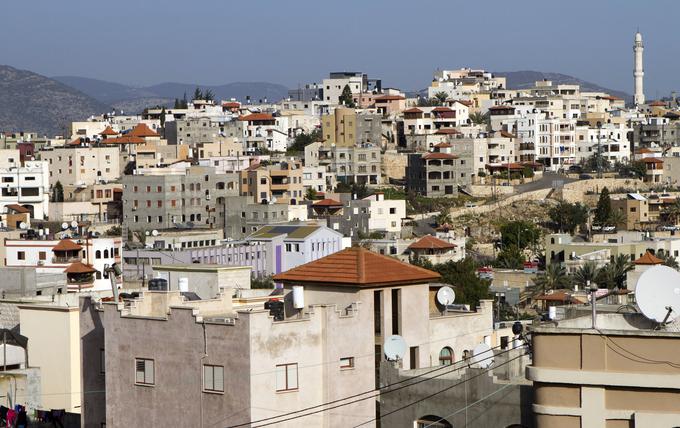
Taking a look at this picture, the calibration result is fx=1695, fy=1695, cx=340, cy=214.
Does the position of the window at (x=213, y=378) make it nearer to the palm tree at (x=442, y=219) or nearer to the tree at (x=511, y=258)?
the tree at (x=511, y=258)

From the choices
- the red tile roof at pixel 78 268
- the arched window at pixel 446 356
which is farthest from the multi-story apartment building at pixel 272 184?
the arched window at pixel 446 356

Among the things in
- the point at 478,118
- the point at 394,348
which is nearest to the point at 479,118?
the point at 478,118

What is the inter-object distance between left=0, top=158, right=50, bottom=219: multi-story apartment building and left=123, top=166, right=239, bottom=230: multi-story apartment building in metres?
4.01

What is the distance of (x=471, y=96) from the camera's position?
393 ft

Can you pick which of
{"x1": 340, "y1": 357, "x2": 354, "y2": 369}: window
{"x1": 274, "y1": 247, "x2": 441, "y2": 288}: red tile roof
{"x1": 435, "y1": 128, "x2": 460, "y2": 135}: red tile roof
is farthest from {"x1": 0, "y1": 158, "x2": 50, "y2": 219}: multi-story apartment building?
{"x1": 340, "y1": 357, "x2": 354, "y2": 369}: window

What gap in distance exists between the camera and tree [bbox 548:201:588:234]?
85688mm

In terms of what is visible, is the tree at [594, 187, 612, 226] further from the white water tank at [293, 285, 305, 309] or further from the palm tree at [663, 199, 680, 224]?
the white water tank at [293, 285, 305, 309]

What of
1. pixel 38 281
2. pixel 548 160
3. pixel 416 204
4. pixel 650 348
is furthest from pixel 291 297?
pixel 548 160

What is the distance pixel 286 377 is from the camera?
690 inches

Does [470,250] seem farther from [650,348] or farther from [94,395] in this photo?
[650,348]

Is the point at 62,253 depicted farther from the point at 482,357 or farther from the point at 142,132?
the point at 142,132

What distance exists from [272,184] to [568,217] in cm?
1510

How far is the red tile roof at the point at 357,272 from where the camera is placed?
19.1 m

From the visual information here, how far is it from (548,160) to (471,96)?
17.7 metres
